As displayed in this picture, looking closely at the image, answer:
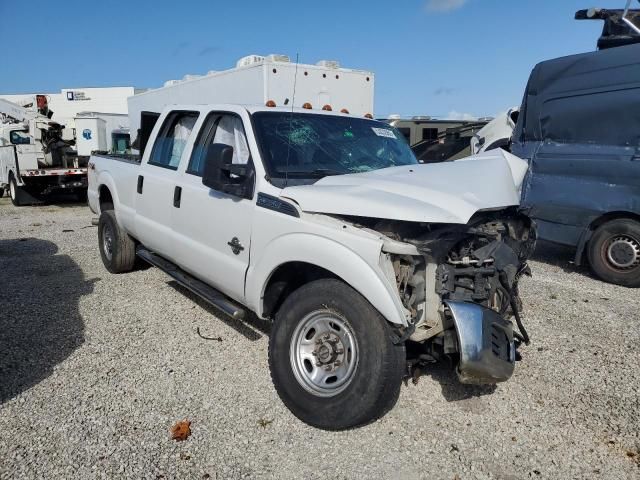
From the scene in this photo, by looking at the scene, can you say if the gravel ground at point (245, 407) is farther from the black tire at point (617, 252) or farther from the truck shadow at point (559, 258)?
the truck shadow at point (559, 258)

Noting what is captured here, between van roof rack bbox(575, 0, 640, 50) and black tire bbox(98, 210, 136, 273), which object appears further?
van roof rack bbox(575, 0, 640, 50)

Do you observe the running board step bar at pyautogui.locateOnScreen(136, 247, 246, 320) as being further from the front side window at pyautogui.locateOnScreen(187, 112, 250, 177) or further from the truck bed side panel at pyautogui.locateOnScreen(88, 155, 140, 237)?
the front side window at pyautogui.locateOnScreen(187, 112, 250, 177)

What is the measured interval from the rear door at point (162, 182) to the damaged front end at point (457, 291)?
90.6 inches

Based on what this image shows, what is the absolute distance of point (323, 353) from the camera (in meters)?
3.13

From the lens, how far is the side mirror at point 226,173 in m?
3.56

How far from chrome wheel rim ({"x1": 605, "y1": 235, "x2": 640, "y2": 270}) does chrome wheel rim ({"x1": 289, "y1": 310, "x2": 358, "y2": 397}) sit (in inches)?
186

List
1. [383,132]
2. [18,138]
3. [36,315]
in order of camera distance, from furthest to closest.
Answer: [18,138]
[36,315]
[383,132]

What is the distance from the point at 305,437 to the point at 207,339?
1670 millimetres

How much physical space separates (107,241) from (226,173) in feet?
10.9

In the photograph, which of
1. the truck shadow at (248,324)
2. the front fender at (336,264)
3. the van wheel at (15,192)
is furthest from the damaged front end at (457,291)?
the van wheel at (15,192)

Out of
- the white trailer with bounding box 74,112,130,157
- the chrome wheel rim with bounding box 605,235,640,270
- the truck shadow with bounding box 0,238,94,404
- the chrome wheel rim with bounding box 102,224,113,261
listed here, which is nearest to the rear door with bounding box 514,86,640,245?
the chrome wheel rim with bounding box 605,235,640,270

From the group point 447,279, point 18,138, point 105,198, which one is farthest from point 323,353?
point 18,138

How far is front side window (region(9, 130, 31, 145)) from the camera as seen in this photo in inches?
567

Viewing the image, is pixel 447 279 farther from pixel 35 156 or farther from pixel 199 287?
pixel 35 156
